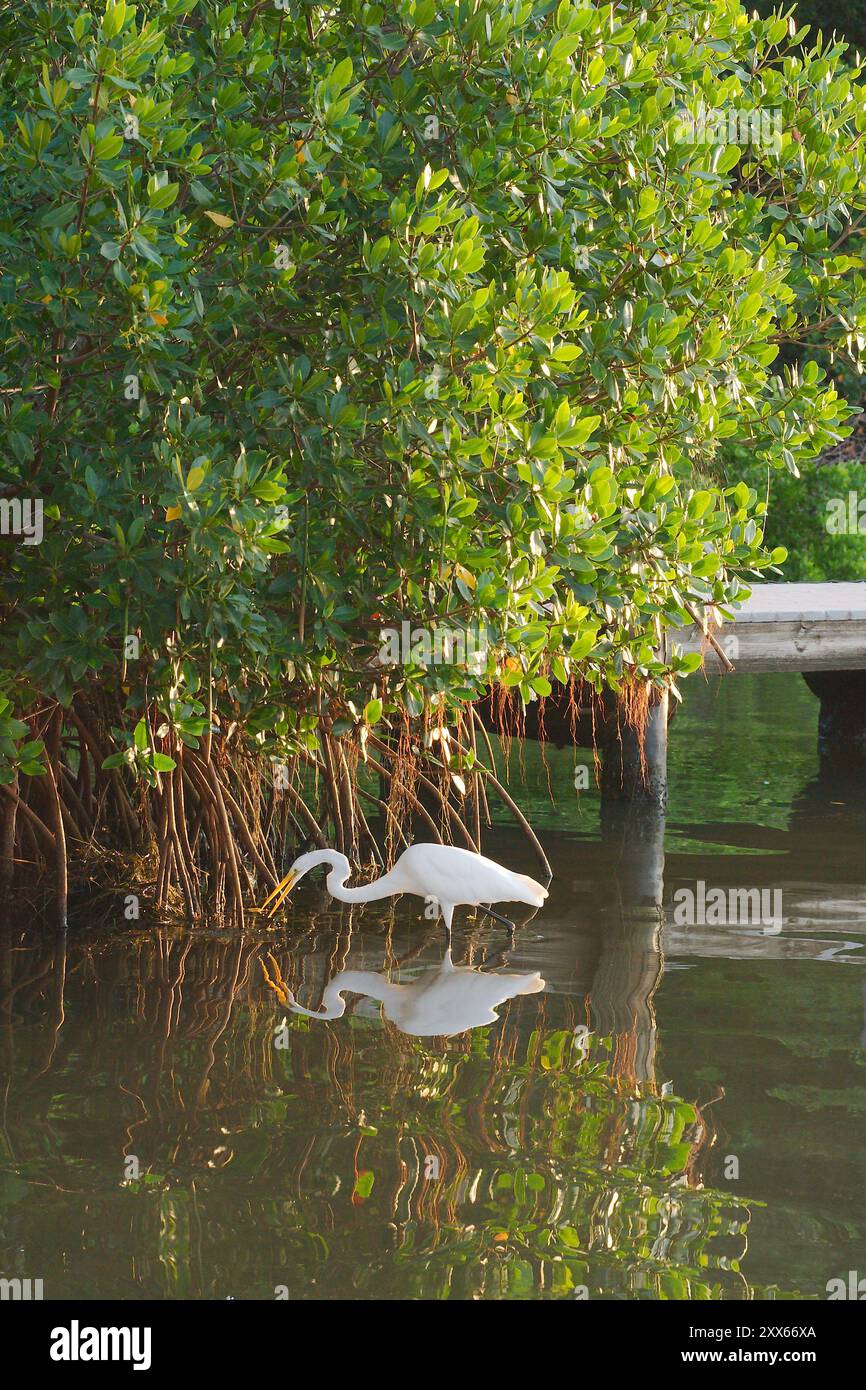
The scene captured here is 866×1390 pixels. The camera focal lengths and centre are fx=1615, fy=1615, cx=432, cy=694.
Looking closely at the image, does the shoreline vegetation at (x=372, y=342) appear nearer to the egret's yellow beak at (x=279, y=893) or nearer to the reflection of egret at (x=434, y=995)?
the egret's yellow beak at (x=279, y=893)

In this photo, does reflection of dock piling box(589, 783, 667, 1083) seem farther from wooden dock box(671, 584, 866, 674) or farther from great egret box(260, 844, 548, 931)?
wooden dock box(671, 584, 866, 674)

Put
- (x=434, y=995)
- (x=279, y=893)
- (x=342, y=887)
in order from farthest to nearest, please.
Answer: (x=279, y=893) → (x=342, y=887) → (x=434, y=995)

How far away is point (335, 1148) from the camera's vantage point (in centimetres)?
497

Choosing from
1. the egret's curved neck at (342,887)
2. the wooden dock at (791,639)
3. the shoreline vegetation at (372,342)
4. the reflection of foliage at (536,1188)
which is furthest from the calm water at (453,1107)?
the wooden dock at (791,639)

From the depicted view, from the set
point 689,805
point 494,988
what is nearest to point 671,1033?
point 494,988

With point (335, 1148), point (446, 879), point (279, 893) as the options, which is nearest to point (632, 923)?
point (446, 879)

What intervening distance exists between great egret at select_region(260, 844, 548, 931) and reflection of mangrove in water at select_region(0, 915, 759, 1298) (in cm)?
51

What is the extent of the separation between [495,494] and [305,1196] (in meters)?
2.89

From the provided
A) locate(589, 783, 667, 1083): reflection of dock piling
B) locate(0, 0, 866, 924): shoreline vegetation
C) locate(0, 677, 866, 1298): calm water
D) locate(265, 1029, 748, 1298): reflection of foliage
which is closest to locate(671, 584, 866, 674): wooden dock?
locate(589, 783, 667, 1083): reflection of dock piling

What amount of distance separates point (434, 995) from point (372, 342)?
2.63m

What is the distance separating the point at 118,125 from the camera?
5.34m

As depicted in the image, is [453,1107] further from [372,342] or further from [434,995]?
[372,342]

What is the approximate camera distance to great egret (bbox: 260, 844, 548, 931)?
723cm
